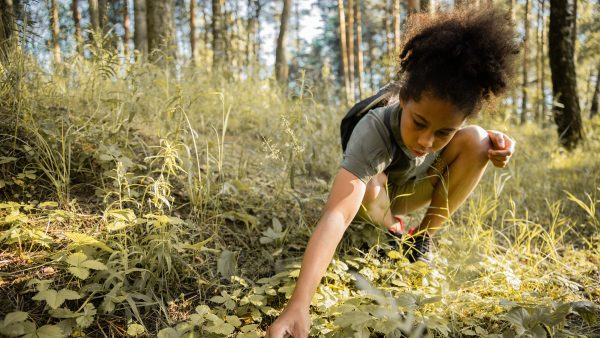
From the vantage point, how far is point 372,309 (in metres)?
1.48

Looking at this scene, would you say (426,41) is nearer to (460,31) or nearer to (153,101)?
(460,31)

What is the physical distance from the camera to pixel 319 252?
1.52 metres

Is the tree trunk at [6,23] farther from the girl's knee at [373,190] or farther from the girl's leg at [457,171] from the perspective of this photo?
the girl's leg at [457,171]

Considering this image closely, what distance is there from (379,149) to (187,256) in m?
1.06

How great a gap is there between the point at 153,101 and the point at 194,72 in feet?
3.48

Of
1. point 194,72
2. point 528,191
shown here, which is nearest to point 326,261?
point 528,191

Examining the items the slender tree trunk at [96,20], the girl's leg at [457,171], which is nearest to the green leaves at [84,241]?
the slender tree trunk at [96,20]

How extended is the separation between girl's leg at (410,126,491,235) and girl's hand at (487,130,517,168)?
4 cm

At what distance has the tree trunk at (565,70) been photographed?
5.14 m

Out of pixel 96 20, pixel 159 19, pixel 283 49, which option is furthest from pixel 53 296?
pixel 283 49

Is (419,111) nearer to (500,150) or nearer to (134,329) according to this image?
(500,150)

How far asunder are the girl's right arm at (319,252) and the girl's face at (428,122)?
33cm

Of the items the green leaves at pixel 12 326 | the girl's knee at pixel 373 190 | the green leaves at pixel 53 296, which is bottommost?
the green leaves at pixel 12 326

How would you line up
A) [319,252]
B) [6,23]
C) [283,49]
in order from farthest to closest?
[283,49] → [6,23] → [319,252]
